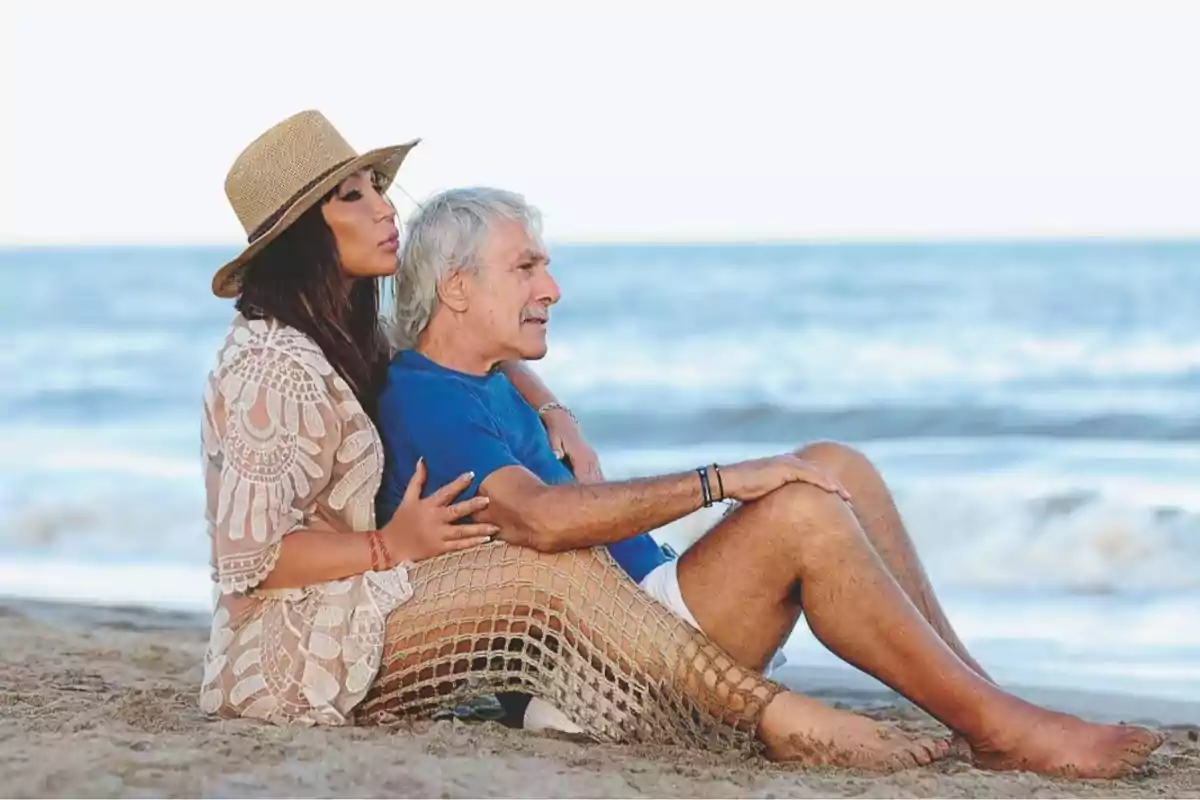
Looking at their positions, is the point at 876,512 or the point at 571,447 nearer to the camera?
the point at 876,512

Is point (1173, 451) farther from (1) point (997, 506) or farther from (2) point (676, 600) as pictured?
(2) point (676, 600)

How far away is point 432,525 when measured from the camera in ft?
11.2

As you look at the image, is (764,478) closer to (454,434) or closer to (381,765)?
(454,434)

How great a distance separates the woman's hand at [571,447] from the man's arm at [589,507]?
A: 1.92ft

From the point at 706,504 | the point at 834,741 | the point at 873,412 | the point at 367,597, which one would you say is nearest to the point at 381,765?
the point at 367,597

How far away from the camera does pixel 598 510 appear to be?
3.33 meters

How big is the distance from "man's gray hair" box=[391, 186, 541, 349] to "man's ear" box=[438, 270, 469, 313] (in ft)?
0.05

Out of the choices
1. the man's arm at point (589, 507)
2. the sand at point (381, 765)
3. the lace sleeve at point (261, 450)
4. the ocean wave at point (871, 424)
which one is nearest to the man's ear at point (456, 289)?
the lace sleeve at point (261, 450)

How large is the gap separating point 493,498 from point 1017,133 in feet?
79.1

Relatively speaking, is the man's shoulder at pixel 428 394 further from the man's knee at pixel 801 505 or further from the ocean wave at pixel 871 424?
the ocean wave at pixel 871 424

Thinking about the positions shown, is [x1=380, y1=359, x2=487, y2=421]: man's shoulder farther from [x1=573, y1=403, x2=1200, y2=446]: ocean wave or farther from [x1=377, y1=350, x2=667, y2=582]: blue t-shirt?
[x1=573, y1=403, x2=1200, y2=446]: ocean wave

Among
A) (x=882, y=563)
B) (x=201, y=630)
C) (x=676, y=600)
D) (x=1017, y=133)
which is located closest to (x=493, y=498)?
(x=676, y=600)

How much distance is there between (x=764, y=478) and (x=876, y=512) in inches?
15.8

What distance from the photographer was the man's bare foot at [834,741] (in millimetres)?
3389
